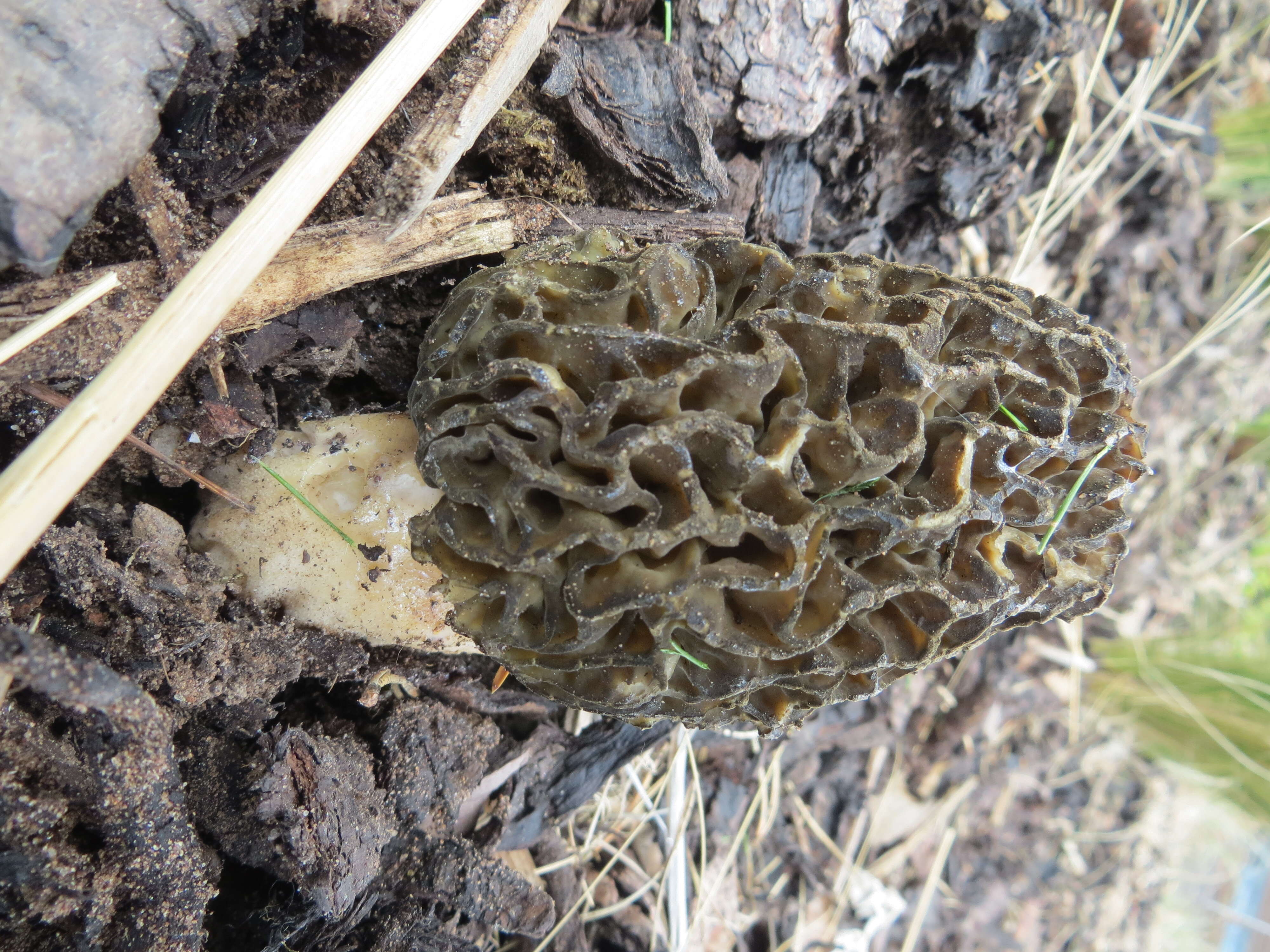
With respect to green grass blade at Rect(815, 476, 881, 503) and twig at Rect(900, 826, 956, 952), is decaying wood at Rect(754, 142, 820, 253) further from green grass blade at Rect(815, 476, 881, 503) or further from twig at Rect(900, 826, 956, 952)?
twig at Rect(900, 826, 956, 952)

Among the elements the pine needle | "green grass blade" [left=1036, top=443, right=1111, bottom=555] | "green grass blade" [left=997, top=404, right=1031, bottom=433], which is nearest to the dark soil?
the pine needle

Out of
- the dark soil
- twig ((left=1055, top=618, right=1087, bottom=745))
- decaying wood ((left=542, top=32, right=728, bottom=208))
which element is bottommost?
twig ((left=1055, top=618, right=1087, bottom=745))

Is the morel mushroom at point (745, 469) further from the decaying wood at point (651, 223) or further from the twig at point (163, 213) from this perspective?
the twig at point (163, 213)

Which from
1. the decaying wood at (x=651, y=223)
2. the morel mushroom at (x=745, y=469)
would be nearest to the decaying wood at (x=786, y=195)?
the decaying wood at (x=651, y=223)

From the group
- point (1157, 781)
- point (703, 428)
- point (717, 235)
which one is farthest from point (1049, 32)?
point (1157, 781)

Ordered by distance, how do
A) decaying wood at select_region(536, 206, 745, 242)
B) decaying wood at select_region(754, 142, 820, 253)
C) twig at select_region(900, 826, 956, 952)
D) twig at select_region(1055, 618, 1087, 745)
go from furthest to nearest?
twig at select_region(1055, 618, 1087, 745), twig at select_region(900, 826, 956, 952), decaying wood at select_region(754, 142, 820, 253), decaying wood at select_region(536, 206, 745, 242)

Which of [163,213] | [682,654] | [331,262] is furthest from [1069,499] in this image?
[163,213]

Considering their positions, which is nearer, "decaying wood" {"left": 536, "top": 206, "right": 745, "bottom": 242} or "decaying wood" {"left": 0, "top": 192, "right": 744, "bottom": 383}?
"decaying wood" {"left": 0, "top": 192, "right": 744, "bottom": 383}
